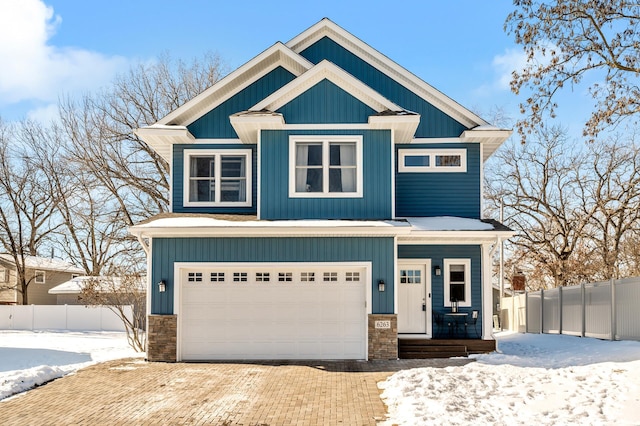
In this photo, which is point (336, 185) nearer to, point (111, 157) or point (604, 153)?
point (111, 157)

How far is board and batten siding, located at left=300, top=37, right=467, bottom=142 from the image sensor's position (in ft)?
61.4

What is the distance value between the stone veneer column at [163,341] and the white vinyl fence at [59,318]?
19.9 m

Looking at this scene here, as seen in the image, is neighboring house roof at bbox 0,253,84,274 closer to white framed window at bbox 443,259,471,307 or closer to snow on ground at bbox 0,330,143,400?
snow on ground at bbox 0,330,143,400

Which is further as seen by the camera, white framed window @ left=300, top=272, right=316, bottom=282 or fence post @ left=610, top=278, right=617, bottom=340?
fence post @ left=610, top=278, right=617, bottom=340

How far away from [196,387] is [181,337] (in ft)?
13.1

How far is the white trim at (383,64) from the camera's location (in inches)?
731

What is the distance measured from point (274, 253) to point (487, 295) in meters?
5.82

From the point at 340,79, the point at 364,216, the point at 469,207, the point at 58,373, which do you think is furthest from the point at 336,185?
the point at 58,373

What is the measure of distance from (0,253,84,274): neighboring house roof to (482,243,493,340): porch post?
32.5 meters

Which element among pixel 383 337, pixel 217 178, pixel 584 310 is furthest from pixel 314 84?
pixel 584 310

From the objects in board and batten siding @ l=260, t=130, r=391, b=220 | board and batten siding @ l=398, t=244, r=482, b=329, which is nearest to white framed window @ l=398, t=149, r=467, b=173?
board and batten siding @ l=398, t=244, r=482, b=329

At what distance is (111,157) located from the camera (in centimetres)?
2947

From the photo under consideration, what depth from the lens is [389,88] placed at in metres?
19.1

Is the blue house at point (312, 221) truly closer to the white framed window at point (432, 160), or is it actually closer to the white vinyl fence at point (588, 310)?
Result: the white framed window at point (432, 160)
